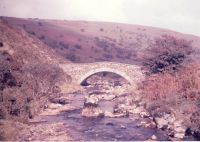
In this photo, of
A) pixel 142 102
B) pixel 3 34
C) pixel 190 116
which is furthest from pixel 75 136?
pixel 3 34

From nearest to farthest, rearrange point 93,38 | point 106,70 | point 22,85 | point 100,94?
1. point 22,85
2. point 100,94
3. point 106,70
4. point 93,38

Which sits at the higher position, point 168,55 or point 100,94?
point 168,55

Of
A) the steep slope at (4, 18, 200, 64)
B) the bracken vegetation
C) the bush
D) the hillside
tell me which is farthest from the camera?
the steep slope at (4, 18, 200, 64)

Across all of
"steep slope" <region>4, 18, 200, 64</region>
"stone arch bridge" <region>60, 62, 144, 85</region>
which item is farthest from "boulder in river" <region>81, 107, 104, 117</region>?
"steep slope" <region>4, 18, 200, 64</region>

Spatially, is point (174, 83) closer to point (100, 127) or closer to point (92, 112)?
point (92, 112)

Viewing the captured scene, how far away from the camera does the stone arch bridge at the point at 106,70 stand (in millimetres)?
47438

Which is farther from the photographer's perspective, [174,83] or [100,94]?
[100,94]

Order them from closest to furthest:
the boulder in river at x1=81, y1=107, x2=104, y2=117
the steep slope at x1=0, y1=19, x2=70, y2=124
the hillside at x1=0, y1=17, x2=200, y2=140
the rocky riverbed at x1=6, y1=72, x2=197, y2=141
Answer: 1. the rocky riverbed at x1=6, y1=72, x2=197, y2=141
2. the hillside at x1=0, y1=17, x2=200, y2=140
3. the steep slope at x1=0, y1=19, x2=70, y2=124
4. the boulder in river at x1=81, y1=107, x2=104, y2=117

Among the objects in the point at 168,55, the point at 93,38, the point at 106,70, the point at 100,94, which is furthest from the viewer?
the point at 93,38

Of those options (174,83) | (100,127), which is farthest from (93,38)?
(100,127)

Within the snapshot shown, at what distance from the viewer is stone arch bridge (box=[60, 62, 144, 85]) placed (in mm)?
47438

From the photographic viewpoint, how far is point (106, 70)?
49.6 m

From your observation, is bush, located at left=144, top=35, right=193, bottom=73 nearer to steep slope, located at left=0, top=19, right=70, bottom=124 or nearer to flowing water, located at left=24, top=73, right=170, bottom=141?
flowing water, located at left=24, top=73, right=170, bottom=141

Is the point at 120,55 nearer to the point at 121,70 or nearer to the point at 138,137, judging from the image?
the point at 121,70
